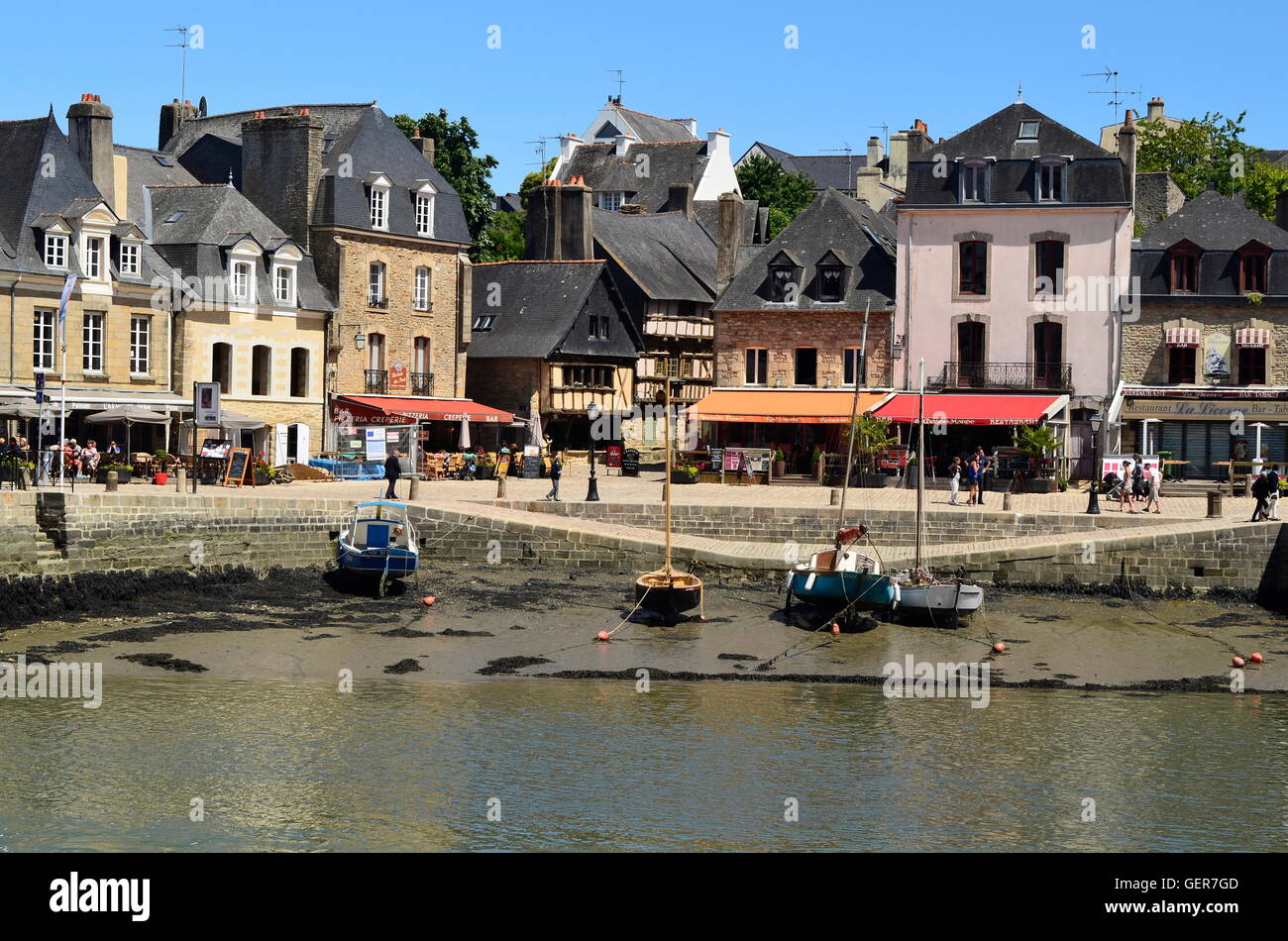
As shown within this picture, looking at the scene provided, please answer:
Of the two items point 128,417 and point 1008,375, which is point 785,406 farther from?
point 128,417

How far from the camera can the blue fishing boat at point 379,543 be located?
99.9 feet

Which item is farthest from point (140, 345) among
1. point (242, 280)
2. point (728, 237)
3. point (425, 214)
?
point (728, 237)

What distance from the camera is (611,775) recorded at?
19281mm

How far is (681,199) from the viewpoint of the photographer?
69125mm

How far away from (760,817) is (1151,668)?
1048 centimetres

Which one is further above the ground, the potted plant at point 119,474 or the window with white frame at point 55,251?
the window with white frame at point 55,251

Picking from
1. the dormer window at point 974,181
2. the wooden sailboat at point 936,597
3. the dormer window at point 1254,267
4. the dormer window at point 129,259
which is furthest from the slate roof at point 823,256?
the wooden sailboat at point 936,597

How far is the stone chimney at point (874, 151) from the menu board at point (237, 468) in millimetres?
64272

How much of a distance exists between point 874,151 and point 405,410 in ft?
182

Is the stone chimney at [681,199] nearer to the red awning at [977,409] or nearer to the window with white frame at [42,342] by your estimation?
the red awning at [977,409]

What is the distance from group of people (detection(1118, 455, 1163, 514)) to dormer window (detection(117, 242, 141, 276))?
1012 inches

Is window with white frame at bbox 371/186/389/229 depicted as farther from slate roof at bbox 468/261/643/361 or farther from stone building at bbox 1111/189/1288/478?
stone building at bbox 1111/189/1288/478

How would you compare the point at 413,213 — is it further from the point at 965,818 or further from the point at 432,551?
the point at 965,818
